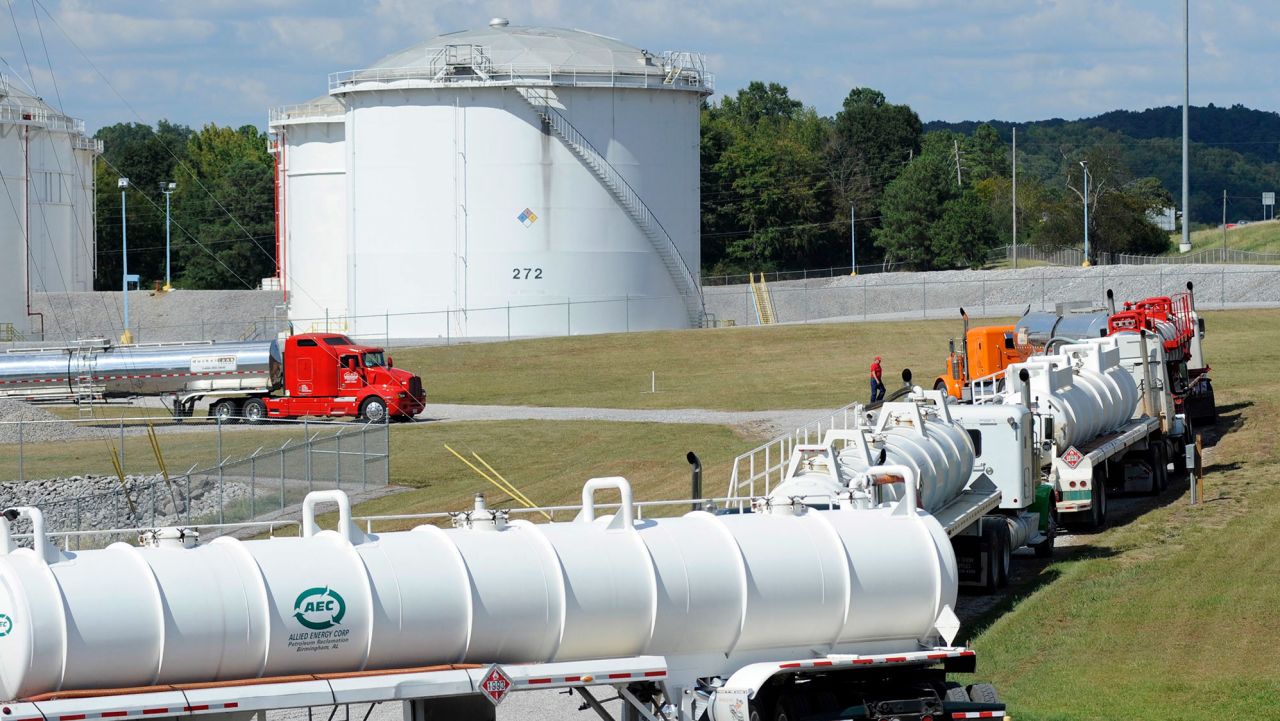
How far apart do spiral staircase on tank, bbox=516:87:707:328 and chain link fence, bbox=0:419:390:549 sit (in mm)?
36284

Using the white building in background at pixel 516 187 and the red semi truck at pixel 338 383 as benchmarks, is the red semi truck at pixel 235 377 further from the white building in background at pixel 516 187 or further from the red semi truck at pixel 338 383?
the white building in background at pixel 516 187

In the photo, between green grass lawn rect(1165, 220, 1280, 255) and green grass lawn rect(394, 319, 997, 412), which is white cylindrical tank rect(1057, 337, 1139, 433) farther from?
green grass lawn rect(1165, 220, 1280, 255)

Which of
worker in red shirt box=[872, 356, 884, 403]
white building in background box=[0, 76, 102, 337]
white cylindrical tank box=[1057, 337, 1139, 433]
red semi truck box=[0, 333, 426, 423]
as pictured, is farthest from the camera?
white building in background box=[0, 76, 102, 337]

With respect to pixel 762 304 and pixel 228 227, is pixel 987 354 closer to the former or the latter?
pixel 762 304

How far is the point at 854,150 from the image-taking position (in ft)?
506

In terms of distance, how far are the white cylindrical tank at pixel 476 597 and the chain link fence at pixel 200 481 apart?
17969 mm

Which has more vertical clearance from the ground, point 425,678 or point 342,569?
point 342,569

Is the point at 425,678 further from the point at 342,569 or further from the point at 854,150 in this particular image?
the point at 854,150

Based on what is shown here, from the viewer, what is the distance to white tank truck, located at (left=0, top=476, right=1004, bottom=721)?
1186 cm

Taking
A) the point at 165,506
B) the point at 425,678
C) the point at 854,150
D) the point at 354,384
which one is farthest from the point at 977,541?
the point at 854,150

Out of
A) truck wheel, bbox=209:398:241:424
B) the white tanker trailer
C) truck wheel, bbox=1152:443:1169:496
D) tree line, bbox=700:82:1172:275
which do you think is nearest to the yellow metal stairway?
tree line, bbox=700:82:1172:275

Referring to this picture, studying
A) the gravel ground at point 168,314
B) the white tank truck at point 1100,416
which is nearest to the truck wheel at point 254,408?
the white tank truck at point 1100,416

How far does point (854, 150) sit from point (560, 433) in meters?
111

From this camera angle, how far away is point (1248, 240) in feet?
480
